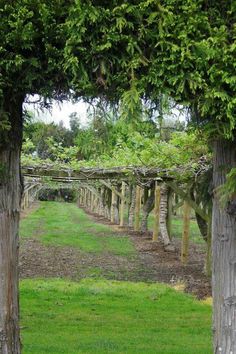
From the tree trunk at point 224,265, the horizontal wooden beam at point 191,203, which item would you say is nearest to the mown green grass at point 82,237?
the horizontal wooden beam at point 191,203

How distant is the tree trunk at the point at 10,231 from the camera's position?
383 cm

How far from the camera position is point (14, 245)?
158 inches

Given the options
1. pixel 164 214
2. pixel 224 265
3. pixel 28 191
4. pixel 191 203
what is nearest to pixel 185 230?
pixel 191 203

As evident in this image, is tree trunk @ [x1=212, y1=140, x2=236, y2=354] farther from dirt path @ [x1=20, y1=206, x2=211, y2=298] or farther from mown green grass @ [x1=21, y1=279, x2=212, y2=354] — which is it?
dirt path @ [x1=20, y1=206, x2=211, y2=298]

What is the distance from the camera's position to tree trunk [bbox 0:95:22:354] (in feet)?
12.6

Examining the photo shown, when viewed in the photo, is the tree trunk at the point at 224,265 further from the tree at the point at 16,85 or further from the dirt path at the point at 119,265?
the dirt path at the point at 119,265

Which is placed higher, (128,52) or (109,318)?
(128,52)

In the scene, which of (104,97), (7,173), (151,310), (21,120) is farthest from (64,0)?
(151,310)

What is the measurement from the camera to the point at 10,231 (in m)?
3.97

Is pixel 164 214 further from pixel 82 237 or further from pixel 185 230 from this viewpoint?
pixel 82 237

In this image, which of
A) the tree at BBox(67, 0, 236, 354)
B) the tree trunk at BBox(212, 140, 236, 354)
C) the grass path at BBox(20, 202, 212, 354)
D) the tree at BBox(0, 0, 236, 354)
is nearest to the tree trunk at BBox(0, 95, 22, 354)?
the tree at BBox(0, 0, 236, 354)

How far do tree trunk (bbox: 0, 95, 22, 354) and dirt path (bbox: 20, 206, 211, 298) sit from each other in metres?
8.65

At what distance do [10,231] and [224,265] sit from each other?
1518 millimetres

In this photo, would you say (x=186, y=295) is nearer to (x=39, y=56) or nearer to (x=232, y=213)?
(x=232, y=213)
